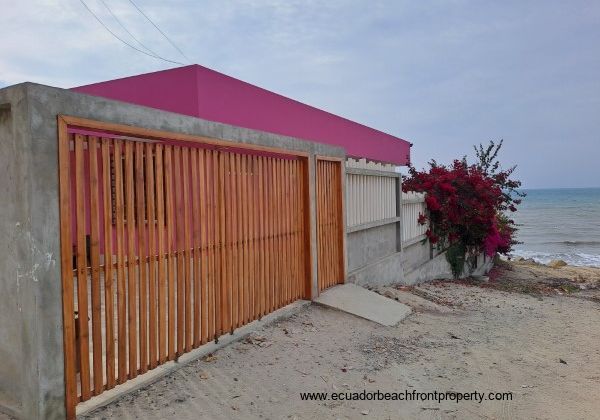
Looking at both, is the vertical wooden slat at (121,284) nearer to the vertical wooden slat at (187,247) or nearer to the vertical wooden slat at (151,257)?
the vertical wooden slat at (151,257)

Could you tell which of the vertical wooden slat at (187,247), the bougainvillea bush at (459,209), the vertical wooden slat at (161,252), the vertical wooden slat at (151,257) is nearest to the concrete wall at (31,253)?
the vertical wooden slat at (151,257)

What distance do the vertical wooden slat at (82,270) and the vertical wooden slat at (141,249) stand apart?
0.50m

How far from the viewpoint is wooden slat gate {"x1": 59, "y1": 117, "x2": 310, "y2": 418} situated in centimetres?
336

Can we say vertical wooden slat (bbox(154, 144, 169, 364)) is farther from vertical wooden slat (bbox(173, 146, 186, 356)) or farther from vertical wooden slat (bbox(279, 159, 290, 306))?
vertical wooden slat (bbox(279, 159, 290, 306))

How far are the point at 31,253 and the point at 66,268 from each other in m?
0.25

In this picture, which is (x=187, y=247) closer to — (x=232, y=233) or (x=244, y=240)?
(x=232, y=233)

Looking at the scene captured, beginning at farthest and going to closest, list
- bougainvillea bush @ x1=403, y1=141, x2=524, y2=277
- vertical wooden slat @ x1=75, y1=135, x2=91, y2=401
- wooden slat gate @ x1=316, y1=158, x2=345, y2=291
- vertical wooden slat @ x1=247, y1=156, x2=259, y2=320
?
bougainvillea bush @ x1=403, y1=141, x2=524, y2=277
wooden slat gate @ x1=316, y1=158, x2=345, y2=291
vertical wooden slat @ x1=247, y1=156, x2=259, y2=320
vertical wooden slat @ x1=75, y1=135, x2=91, y2=401

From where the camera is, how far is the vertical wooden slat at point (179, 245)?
426cm

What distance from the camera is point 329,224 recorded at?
749cm

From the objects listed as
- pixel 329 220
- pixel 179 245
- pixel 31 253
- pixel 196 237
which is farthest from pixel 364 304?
pixel 31 253

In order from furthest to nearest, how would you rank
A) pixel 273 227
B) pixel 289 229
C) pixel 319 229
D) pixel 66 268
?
pixel 319 229 < pixel 289 229 < pixel 273 227 < pixel 66 268

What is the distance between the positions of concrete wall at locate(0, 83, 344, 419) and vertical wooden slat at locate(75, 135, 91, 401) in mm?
171

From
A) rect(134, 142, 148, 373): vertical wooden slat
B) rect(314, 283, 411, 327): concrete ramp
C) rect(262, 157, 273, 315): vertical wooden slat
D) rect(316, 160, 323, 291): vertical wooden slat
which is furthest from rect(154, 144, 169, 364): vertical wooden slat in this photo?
rect(316, 160, 323, 291): vertical wooden slat

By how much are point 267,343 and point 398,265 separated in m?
5.75
